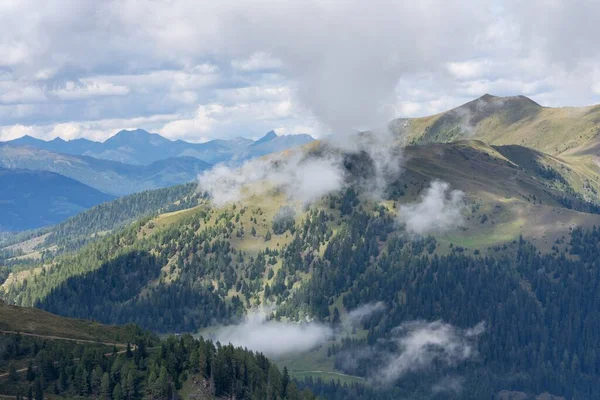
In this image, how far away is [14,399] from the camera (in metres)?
191

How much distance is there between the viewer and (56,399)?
198m

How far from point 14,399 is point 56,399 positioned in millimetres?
9889
